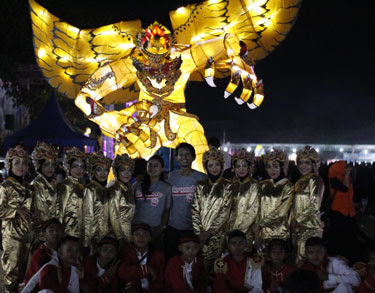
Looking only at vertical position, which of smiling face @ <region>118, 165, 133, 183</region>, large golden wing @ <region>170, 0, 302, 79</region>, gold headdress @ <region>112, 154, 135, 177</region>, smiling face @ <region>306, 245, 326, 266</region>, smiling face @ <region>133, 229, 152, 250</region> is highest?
large golden wing @ <region>170, 0, 302, 79</region>

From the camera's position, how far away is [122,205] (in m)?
5.20

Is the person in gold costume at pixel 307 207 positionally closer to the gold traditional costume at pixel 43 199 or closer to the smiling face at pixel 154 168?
the smiling face at pixel 154 168

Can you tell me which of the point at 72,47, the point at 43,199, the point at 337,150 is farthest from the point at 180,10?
the point at 337,150

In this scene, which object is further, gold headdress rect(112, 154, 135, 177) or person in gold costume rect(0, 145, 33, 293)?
gold headdress rect(112, 154, 135, 177)

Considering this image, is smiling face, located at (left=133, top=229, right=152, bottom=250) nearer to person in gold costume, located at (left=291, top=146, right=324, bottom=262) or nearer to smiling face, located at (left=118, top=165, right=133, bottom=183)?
smiling face, located at (left=118, top=165, right=133, bottom=183)

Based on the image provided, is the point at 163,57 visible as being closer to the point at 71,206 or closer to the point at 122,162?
the point at 122,162

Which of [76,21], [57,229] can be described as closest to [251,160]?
[57,229]

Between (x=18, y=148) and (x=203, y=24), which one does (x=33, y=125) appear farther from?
A: (x=18, y=148)

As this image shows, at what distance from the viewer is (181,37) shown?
8.52 metres

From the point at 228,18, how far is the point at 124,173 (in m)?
4.15

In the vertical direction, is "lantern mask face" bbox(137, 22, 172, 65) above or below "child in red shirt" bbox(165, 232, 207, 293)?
above

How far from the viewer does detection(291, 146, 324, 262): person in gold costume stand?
505cm

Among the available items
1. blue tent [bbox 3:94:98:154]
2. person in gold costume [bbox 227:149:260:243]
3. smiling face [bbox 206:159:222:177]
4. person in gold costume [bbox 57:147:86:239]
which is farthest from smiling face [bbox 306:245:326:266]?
blue tent [bbox 3:94:98:154]

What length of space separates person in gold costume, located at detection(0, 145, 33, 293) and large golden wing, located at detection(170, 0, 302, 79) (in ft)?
13.7
